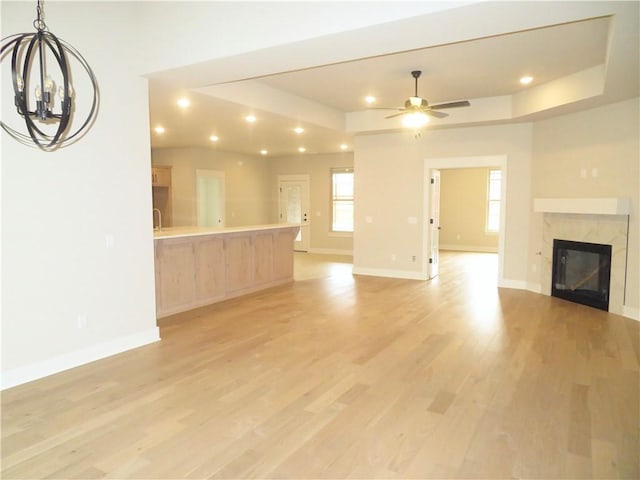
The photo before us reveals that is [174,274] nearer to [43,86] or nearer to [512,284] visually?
[43,86]

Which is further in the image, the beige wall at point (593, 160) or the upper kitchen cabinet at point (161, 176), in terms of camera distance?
the upper kitchen cabinet at point (161, 176)

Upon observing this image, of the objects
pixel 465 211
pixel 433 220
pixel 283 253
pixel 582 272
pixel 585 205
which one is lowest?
pixel 582 272

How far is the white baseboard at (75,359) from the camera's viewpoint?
3.27 metres

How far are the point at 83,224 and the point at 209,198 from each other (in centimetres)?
660

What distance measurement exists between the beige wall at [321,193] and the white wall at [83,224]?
710cm

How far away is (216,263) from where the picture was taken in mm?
5938

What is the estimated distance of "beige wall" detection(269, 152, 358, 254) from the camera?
1098cm

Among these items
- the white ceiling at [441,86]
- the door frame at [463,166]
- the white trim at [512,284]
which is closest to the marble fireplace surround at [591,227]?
the white trim at [512,284]

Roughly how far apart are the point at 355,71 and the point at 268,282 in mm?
3485

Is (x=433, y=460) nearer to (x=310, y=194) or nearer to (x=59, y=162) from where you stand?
(x=59, y=162)

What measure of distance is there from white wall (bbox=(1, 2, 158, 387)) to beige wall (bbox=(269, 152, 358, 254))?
7.10m

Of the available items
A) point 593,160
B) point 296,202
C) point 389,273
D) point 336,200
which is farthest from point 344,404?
point 296,202

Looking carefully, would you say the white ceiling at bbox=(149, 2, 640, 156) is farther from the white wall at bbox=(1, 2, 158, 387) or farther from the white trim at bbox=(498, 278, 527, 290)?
the white trim at bbox=(498, 278, 527, 290)

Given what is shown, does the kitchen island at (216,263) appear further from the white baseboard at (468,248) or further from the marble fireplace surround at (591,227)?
the white baseboard at (468,248)
